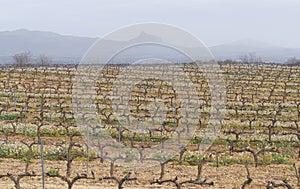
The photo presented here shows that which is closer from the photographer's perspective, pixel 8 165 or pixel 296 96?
pixel 8 165

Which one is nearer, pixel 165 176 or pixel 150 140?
pixel 165 176

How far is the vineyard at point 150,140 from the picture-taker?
494 inches

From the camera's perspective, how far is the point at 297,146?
59.3 feet

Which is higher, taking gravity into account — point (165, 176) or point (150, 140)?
point (150, 140)

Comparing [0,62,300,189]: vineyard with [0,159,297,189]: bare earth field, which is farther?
[0,62,300,189]: vineyard

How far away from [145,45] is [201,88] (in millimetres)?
22458

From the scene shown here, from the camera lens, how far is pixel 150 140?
705 inches

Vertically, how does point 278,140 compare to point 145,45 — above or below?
below

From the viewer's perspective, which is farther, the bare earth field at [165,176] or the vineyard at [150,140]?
the vineyard at [150,140]

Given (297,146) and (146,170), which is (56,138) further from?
(297,146)

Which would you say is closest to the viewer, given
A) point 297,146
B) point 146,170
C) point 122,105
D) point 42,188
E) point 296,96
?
point 42,188

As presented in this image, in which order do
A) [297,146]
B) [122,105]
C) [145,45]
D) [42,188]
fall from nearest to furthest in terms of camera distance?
1. [42,188]
2. [145,45]
3. [297,146]
4. [122,105]

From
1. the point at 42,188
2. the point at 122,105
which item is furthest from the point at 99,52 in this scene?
the point at 122,105

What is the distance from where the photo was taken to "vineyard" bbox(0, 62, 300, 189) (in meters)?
12.6
